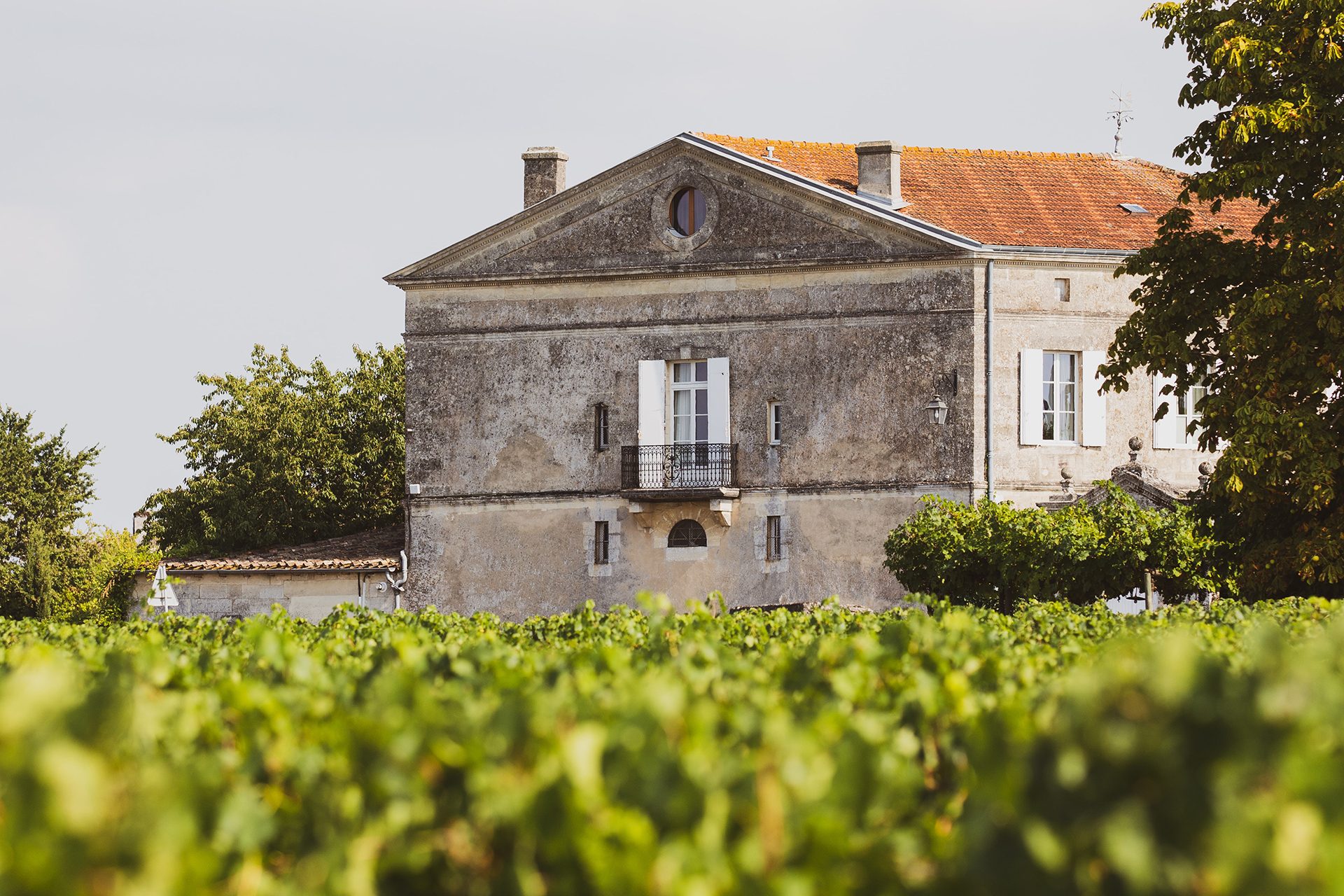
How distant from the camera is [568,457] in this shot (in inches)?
1332

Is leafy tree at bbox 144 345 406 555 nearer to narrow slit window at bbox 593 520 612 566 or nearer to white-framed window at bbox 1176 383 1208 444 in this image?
narrow slit window at bbox 593 520 612 566

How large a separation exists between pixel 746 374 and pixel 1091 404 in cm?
676

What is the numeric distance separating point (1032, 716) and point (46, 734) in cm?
240

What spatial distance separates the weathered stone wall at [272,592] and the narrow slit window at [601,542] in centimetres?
Answer: 463

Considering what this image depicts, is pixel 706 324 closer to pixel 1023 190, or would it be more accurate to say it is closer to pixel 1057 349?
pixel 1057 349

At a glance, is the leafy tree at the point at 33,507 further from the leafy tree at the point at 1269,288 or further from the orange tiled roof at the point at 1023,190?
the leafy tree at the point at 1269,288

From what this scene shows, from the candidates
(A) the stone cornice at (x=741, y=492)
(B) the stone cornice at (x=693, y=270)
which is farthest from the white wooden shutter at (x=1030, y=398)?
(B) the stone cornice at (x=693, y=270)

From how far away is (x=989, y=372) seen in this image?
104ft

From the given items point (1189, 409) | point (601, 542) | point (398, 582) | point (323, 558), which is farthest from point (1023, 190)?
point (323, 558)

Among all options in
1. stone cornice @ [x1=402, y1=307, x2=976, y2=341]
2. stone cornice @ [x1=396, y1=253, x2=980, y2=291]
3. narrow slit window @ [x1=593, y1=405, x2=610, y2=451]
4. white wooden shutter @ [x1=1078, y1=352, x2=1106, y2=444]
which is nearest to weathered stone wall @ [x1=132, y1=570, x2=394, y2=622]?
stone cornice @ [x1=402, y1=307, x2=976, y2=341]

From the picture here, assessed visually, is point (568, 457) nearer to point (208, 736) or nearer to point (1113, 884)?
point (208, 736)

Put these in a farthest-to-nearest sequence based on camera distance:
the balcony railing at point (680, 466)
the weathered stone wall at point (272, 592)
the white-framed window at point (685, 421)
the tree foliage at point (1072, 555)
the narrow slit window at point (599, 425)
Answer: the weathered stone wall at point (272, 592)
the narrow slit window at point (599, 425)
the white-framed window at point (685, 421)
the balcony railing at point (680, 466)
the tree foliage at point (1072, 555)

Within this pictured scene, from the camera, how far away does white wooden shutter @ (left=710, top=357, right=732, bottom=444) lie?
32.9 metres

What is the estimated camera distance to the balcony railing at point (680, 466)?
3262 cm
